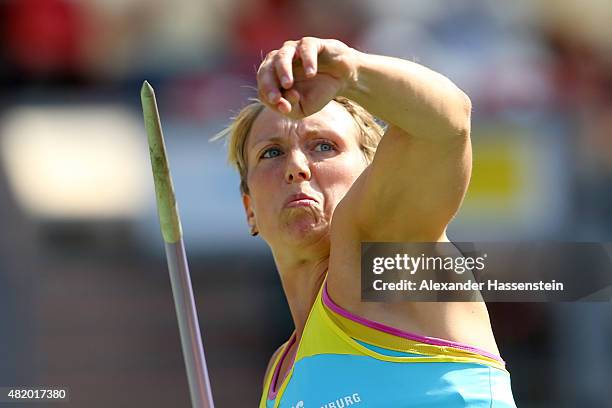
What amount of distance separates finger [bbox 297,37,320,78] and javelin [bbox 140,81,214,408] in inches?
18.6

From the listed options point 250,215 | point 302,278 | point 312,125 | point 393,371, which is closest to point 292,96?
point 393,371

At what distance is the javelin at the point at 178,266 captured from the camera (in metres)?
1.83

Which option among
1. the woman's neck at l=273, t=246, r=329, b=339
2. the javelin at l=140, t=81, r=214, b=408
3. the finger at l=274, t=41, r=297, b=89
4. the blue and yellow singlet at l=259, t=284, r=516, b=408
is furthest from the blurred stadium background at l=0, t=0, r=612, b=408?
the finger at l=274, t=41, r=297, b=89

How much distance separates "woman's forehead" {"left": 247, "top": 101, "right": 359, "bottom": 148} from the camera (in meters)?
1.95

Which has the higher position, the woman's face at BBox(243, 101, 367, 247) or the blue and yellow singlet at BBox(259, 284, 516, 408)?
the woman's face at BBox(243, 101, 367, 247)

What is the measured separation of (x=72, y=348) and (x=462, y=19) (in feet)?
8.13

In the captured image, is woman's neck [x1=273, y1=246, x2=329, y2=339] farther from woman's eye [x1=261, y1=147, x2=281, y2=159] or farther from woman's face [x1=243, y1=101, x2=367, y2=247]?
woman's eye [x1=261, y1=147, x2=281, y2=159]

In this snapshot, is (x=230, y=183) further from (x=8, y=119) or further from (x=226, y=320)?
(x=8, y=119)

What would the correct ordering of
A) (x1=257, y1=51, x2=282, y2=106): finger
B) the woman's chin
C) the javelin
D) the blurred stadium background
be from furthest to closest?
the blurred stadium background → the woman's chin → the javelin → (x1=257, y1=51, x2=282, y2=106): finger

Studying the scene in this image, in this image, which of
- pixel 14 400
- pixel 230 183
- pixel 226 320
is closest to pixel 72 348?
pixel 226 320

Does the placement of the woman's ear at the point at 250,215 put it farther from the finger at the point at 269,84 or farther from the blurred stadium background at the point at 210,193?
the blurred stadium background at the point at 210,193

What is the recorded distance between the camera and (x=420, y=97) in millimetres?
1462

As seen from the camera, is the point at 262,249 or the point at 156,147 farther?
the point at 262,249

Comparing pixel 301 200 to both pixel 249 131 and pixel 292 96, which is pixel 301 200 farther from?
pixel 292 96
